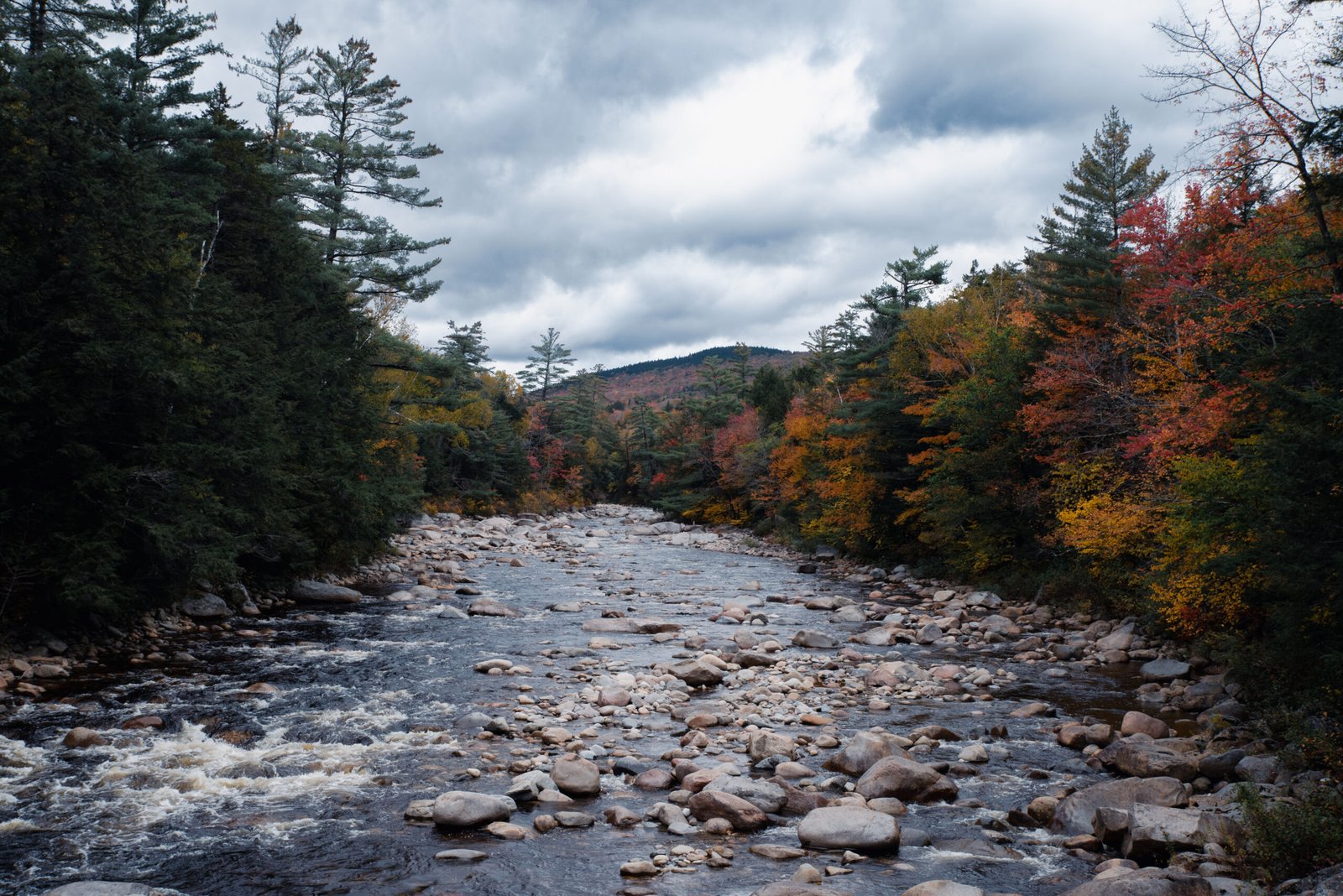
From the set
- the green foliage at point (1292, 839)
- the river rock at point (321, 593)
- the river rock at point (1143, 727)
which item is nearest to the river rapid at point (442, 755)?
the river rock at point (1143, 727)

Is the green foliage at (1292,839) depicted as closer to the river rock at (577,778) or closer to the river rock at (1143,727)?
the river rock at (1143,727)

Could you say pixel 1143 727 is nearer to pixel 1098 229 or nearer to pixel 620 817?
pixel 620 817

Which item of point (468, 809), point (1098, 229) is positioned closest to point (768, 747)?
point (468, 809)

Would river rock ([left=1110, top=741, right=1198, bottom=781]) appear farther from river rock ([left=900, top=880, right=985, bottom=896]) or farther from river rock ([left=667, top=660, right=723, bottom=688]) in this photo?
river rock ([left=667, top=660, right=723, bottom=688])

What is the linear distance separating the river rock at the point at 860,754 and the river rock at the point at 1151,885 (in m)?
3.30

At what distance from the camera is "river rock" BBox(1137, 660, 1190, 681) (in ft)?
42.9

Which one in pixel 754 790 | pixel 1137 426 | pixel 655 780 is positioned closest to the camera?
pixel 754 790

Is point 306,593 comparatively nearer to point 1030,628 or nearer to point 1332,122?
point 1030,628

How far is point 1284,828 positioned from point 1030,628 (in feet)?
45.8

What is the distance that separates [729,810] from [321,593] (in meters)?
16.4

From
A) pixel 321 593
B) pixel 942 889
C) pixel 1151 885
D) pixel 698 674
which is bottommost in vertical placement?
pixel 698 674

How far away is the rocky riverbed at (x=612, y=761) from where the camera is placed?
6477 millimetres

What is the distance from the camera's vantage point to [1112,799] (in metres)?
7.52

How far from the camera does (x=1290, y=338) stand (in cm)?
957
